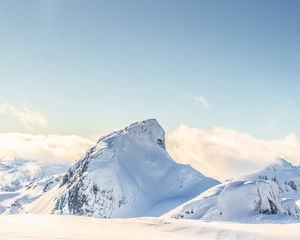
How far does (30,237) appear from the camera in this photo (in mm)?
13039

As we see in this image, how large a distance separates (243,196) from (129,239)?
5288cm

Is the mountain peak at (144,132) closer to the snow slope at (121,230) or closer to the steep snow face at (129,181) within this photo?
the steep snow face at (129,181)

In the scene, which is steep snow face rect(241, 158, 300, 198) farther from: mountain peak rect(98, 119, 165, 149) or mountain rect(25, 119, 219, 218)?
mountain rect(25, 119, 219, 218)

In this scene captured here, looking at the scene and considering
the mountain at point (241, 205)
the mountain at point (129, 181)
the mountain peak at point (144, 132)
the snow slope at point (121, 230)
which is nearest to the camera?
the snow slope at point (121, 230)

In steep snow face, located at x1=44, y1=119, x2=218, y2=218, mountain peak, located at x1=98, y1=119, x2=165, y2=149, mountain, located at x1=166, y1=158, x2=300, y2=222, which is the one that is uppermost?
mountain peak, located at x1=98, y1=119, x2=165, y2=149

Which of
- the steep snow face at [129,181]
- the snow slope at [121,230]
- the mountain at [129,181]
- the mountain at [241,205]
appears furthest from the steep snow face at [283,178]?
the snow slope at [121,230]

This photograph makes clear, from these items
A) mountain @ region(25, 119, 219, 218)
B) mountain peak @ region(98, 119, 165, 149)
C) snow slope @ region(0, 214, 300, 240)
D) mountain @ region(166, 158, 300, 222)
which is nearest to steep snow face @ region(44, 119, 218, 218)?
mountain @ region(25, 119, 219, 218)

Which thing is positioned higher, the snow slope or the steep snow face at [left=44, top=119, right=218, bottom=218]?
the steep snow face at [left=44, top=119, right=218, bottom=218]

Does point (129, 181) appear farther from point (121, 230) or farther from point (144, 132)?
point (121, 230)

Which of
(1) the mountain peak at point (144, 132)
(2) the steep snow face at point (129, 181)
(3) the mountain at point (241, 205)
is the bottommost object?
(3) the mountain at point (241, 205)

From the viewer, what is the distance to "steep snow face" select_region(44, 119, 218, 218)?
10875 centimetres

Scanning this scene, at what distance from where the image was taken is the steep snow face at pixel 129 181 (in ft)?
357

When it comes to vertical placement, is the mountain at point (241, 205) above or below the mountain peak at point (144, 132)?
below

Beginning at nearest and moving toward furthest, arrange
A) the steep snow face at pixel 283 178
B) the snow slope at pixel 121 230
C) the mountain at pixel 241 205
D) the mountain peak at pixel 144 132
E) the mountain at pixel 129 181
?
the snow slope at pixel 121 230, the mountain at pixel 241 205, the mountain at pixel 129 181, the mountain peak at pixel 144 132, the steep snow face at pixel 283 178
